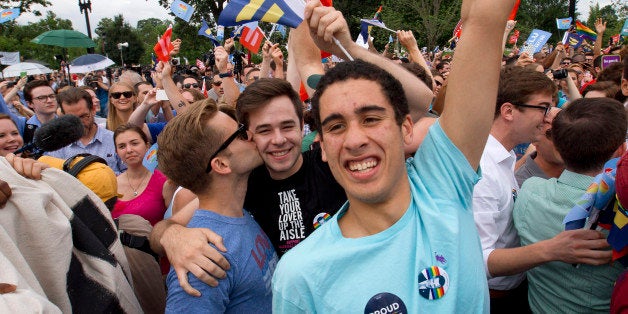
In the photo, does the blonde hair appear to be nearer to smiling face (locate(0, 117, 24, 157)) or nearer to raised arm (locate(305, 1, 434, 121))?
smiling face (locate(0, 117, 24, 157))

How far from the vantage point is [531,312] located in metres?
2.66

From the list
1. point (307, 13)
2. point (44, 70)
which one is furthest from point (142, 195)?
point (44, 70)

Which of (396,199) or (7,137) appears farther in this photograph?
(7,137)

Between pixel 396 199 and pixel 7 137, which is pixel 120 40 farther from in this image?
pixel 396 199

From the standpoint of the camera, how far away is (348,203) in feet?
5.74

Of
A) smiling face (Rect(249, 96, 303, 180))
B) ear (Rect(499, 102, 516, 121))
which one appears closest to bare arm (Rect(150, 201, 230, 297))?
smiling face (Rect(249, 96, 303, 180))

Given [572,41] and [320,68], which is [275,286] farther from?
[572,41]

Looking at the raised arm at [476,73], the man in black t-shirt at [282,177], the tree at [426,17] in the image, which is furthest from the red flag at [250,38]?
the tree at [426,17]

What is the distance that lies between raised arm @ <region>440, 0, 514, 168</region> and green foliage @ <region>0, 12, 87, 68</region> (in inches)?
1234

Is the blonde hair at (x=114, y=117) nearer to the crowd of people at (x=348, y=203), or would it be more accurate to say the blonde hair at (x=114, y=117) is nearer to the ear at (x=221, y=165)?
the crowd of people at (x=348, y=203)

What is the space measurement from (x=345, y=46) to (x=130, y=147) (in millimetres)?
2864

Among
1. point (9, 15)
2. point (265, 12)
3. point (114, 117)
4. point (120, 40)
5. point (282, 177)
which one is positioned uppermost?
point (265, 12)

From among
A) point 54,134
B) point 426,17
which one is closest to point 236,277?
point 54,134

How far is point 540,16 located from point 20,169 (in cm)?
7094
